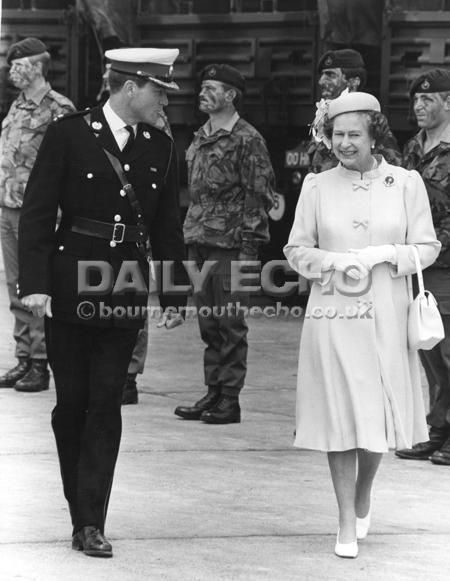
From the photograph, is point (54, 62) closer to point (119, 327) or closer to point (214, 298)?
point (214, 298)

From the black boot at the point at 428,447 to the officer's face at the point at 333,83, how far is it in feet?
6.16

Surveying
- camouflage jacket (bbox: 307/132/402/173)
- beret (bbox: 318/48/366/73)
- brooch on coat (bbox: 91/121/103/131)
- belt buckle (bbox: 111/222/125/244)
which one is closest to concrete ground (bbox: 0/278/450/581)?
belt buckle (bbox: 111/222/125/244)

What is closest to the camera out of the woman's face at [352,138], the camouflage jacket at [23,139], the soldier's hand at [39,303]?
the soldier's hand at [39,303]

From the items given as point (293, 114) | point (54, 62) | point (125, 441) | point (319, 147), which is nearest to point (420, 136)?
point (319, 147)

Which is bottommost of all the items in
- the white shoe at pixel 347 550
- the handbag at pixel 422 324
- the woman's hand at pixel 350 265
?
the white shoe at pixel 347 550

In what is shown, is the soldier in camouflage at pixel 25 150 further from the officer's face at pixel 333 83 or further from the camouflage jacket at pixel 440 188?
the camouflage jacket at pixel 440 188

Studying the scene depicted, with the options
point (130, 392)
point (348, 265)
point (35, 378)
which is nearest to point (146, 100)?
point (348, 265)

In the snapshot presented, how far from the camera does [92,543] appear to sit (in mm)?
6004

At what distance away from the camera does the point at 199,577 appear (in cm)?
578

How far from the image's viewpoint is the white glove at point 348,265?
6.23 meters

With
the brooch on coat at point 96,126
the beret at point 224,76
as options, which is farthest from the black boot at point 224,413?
the brooch on coat at point 96,126

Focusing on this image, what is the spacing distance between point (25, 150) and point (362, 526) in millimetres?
4094

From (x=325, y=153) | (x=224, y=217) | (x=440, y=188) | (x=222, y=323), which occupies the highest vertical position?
(x=325, y=153)

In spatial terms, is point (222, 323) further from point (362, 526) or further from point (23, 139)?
point (362, 526)
